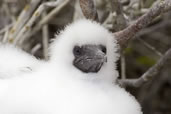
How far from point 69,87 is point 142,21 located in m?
0.47

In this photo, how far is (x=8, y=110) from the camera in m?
1.65

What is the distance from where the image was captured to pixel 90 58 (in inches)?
68.2

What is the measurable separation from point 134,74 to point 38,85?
68.7 inches

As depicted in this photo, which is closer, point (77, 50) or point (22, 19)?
point (77, 50)

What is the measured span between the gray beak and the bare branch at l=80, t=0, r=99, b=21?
23 centimetres

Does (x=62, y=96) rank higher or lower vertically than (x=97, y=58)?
lower

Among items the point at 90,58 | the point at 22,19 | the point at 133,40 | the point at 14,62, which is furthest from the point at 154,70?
the point at 133,40

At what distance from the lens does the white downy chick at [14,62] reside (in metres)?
1.86

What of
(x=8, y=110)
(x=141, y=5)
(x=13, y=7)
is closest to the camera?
(x=8, y=110)

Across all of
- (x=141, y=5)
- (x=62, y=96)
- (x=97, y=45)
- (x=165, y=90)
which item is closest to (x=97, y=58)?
(x=97, y=45)

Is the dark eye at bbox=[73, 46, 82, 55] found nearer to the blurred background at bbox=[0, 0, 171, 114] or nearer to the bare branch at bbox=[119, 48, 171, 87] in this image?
the bare branch at bbox=[119, 48, 171, 87]

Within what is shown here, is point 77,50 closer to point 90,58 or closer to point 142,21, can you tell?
point 90,58

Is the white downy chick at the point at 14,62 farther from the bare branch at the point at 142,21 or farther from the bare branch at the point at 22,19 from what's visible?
the bare branch at the point at 142,21

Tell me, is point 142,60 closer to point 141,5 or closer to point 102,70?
point 141,5
